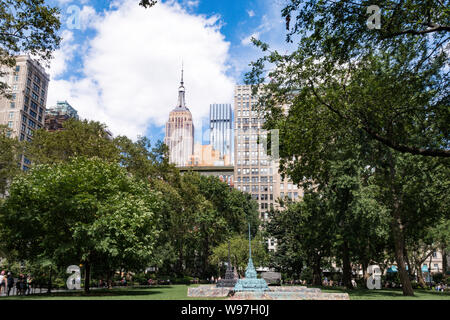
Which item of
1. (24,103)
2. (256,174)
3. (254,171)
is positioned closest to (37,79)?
(24,103)

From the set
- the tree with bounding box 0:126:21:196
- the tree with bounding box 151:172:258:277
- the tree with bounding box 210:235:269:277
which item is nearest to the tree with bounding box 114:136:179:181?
the tree with bounding box 151:172:258:277

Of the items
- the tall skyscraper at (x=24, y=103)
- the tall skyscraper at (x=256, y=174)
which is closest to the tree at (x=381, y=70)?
the tall skyscraper at (x=24, y=103)

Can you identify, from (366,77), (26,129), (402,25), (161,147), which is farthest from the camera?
(26,129)

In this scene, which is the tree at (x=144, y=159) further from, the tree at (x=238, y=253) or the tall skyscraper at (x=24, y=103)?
the tall skyscraper at (x=24, y=103)

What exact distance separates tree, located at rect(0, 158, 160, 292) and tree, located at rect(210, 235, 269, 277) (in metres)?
29.4

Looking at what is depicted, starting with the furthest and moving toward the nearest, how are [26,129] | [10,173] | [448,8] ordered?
[26,129] < [10,173] < [448,8]

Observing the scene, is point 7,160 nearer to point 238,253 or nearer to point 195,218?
point 195,218

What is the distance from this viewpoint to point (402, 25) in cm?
1402

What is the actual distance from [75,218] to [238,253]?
33839 mm

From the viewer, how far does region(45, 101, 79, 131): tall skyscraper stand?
10844 cm

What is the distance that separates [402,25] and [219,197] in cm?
4960

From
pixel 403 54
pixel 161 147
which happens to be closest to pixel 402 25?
pixel 403 54

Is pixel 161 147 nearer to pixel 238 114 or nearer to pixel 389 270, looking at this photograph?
pixel 389 270

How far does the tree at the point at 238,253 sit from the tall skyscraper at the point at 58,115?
67.7 meters
